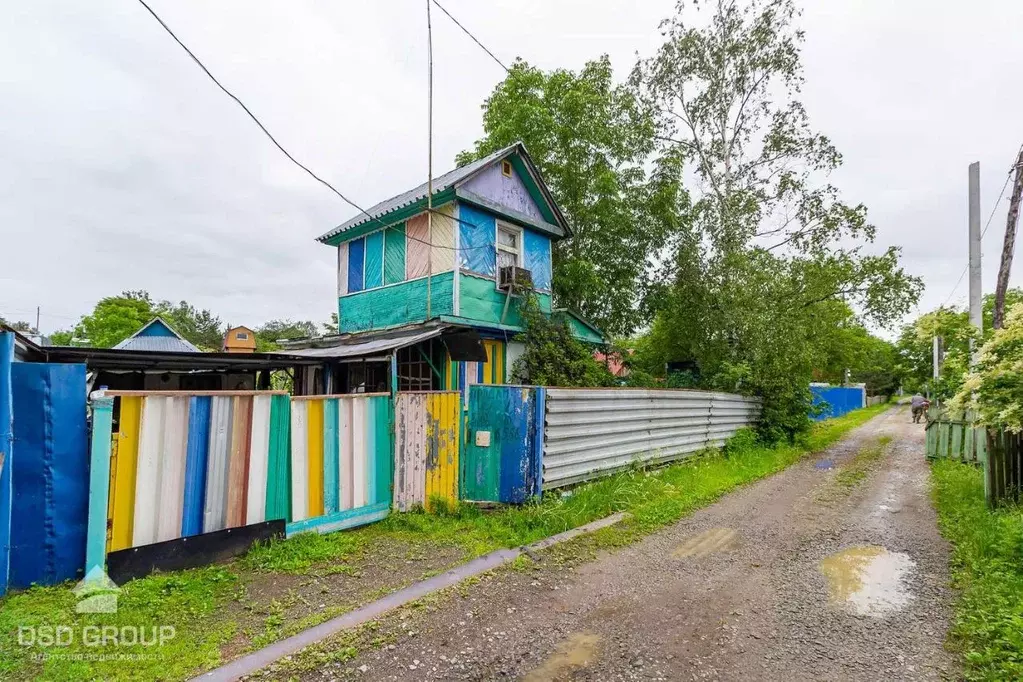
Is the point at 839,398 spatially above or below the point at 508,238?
below

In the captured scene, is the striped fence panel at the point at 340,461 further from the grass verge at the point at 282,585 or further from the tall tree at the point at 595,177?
the tall tree at the point at 595,177

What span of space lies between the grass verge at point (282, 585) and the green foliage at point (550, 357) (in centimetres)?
A: 323

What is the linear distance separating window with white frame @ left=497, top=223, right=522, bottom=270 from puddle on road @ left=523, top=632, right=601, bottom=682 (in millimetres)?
8403

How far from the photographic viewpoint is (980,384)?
571cm

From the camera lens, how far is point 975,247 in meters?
9.92

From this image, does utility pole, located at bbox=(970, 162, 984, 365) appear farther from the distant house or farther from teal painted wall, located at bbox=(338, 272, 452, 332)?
the distant house

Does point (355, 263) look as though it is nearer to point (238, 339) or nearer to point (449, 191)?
point (449, 191)

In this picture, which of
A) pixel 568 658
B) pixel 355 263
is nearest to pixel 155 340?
pixel 355 263

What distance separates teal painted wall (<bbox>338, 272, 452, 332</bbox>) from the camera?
990 cm

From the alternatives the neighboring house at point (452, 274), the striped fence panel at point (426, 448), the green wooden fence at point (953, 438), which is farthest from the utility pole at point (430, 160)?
the green wooden fence at point (953, 438)

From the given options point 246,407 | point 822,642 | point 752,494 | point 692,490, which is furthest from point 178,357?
point 752,494

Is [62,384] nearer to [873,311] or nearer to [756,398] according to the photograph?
[756,398]

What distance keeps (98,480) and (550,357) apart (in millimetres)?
7673

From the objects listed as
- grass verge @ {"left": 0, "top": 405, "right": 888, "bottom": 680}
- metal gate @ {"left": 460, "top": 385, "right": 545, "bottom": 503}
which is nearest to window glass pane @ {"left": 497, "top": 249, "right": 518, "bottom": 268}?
metal gate @ {"left": 460, "top": 385, "right": 545, "bottom": 503}
